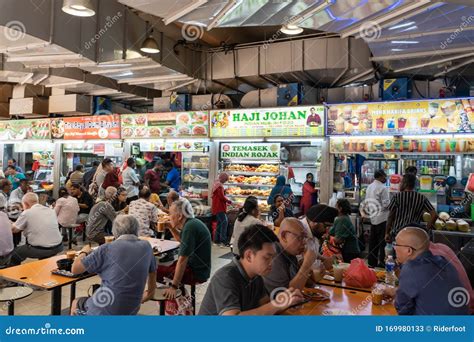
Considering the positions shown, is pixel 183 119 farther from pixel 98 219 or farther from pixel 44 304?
pixel 44 304

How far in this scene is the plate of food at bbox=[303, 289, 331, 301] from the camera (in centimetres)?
314

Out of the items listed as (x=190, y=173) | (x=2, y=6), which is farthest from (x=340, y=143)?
(x=2, y=6)

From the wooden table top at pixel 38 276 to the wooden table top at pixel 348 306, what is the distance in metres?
2.12

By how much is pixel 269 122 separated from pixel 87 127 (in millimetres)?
5501

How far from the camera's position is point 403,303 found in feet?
8.53

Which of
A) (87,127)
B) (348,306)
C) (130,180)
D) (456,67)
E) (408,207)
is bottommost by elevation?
(348,306)

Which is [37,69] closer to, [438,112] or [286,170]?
[286,170]

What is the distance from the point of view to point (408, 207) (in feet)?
19.5

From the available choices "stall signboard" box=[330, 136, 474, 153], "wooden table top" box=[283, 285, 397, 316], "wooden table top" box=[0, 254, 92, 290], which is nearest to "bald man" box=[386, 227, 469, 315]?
"wooden table top" box=[283, 285, 397, 316]

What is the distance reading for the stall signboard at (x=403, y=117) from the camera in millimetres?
6758

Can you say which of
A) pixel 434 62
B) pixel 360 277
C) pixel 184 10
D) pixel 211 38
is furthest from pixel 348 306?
pixel 211 38

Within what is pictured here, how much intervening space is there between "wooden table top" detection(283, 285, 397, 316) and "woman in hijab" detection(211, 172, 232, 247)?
5.51 metres

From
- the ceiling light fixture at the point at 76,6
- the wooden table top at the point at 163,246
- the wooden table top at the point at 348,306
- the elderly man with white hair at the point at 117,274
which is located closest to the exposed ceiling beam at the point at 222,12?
the ceiling light fixture at the point at 76,6

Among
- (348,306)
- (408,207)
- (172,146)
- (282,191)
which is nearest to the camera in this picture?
(348,306)
